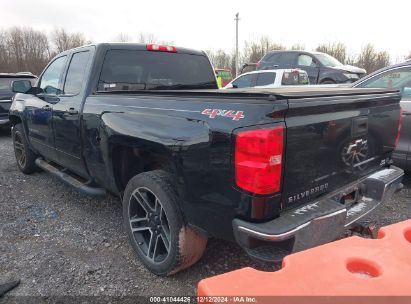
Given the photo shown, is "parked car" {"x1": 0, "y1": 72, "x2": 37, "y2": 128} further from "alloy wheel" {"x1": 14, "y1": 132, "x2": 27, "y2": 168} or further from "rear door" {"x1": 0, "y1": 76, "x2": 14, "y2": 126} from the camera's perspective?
"alloy wheel" {"x1": 14, "y1": 132, "x2": 27, "y2": 168}

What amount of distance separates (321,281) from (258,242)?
507 mm

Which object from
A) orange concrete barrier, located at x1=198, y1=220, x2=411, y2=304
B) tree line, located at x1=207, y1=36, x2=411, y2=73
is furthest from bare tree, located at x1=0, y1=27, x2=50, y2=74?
orange concrete barrier, located at x1=198, y1=220, x2=411, y2=304

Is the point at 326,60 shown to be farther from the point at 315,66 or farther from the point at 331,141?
the point at 331,141

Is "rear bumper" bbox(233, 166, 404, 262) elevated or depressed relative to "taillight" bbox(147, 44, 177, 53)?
depressed

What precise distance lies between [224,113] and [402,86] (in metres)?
3.75

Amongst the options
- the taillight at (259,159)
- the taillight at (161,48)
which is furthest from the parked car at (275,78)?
the taillight at (259,159)

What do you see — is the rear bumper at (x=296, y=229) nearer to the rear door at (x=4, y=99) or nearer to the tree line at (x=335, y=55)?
the rear door at (x=4, y=99)

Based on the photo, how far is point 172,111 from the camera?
2469 mm

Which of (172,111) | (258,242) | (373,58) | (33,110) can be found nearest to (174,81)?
(172,111)

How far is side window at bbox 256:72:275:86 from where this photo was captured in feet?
33.3

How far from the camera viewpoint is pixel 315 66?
42.3ft

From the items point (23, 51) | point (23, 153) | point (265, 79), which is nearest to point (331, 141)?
point (23, 153)

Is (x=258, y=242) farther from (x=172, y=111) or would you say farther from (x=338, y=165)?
(x=172, y=111)

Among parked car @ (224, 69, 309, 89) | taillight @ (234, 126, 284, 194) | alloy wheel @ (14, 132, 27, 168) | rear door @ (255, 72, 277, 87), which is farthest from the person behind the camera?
rear door @ (255, 72, 277, 87)
